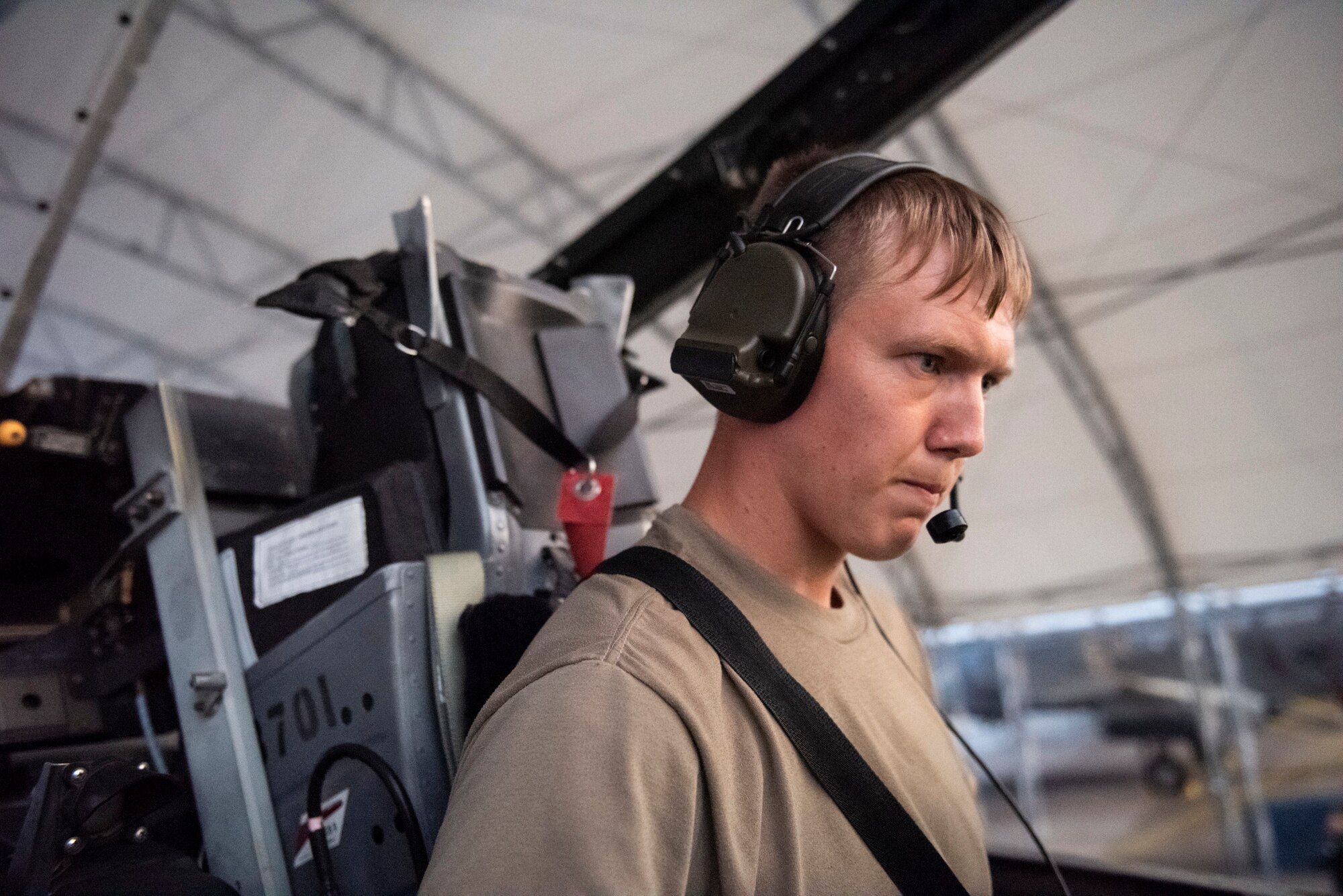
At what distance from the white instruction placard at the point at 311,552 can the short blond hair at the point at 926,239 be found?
683 mm

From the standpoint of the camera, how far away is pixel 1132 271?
546cm

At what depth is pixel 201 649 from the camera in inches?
49.2

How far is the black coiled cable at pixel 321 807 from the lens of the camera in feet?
3.23

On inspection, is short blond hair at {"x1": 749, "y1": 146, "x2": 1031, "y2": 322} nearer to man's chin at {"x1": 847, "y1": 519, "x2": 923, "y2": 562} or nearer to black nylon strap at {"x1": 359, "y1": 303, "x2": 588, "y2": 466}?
man's chin at {"x1": 847, "y1": 519, "x2": 923, "y2": 562}

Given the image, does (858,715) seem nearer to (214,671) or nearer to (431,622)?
(431,622)

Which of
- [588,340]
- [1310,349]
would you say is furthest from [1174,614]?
[588,340]

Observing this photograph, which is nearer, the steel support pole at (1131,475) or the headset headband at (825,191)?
the headset headband at (825,191)

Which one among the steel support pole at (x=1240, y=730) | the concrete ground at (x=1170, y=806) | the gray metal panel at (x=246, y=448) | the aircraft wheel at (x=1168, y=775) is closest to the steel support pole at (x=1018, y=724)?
the concrete ground at (x=1170, y=806)

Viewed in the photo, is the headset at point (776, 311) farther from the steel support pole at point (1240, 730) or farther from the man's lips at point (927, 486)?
the steel support pole at point (1240, 730)

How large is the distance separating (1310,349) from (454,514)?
571cm

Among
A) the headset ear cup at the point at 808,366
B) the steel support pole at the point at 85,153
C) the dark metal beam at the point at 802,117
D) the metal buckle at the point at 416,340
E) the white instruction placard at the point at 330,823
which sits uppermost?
the steel support pole at the point at 85,153

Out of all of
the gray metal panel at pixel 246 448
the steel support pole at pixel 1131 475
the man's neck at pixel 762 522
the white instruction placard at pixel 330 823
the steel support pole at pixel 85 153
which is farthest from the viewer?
the steel support pole at pixel 1131 475

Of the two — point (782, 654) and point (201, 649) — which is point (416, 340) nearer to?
point (201, 649)

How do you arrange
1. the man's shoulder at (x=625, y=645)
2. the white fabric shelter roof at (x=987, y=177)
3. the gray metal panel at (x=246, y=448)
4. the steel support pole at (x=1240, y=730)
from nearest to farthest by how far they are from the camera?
the man's shoulder at (x=625, y=645) → the gray metal panel at (x=246, y=448) → the white fabric shelter roof at (x=987, y=177) → the steel support pole at (x=1240, y=730)
